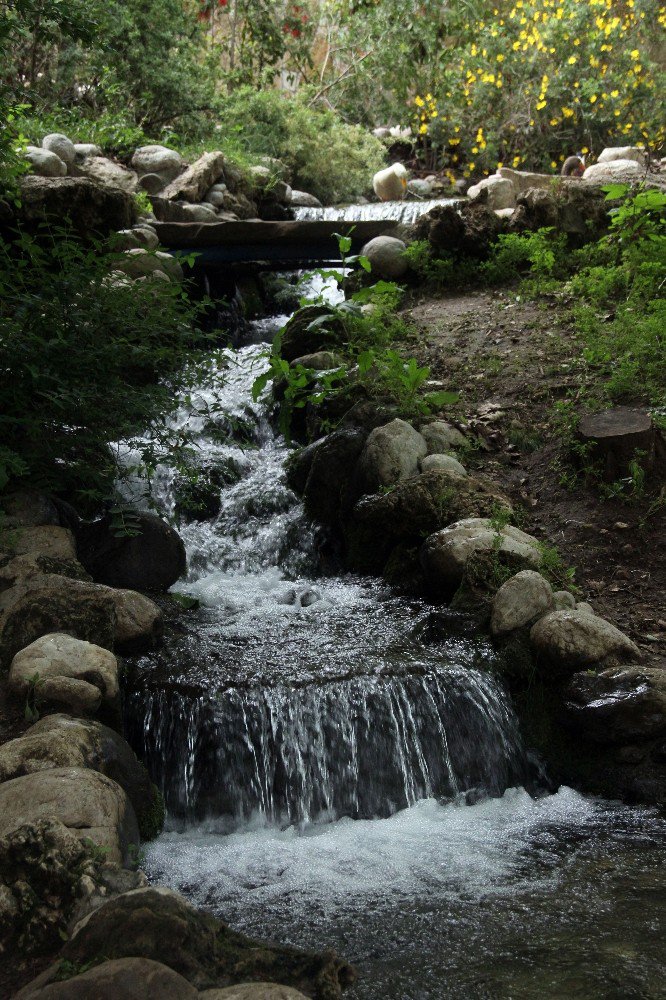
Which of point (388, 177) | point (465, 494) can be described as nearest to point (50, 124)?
point (388, 177)

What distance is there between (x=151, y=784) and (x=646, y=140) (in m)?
15.9

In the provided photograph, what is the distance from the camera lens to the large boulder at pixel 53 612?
4082 mm

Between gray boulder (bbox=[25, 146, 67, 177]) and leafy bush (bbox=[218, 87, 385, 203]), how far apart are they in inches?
232

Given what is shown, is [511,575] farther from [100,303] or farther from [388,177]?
[388,177]

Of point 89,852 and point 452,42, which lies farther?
point 452,42

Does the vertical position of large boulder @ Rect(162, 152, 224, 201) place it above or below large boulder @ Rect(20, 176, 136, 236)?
below

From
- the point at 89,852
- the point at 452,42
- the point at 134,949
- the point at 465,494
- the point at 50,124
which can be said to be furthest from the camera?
the point at 452,42

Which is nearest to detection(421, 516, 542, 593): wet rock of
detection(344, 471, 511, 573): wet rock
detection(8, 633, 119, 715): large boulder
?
detection(344, 471, 511, 573): wet rock

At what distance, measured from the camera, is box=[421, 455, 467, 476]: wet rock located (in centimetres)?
595

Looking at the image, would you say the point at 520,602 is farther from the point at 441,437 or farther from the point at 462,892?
the point at 441,437

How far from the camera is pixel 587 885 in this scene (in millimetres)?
3229

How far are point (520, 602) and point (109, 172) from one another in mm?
9161

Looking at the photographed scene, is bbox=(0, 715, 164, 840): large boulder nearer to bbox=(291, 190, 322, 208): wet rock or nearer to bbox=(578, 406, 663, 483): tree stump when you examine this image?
bbox=(578, 406, 663, 483): tree stump

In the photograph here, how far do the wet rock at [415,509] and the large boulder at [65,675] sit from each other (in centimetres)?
232
